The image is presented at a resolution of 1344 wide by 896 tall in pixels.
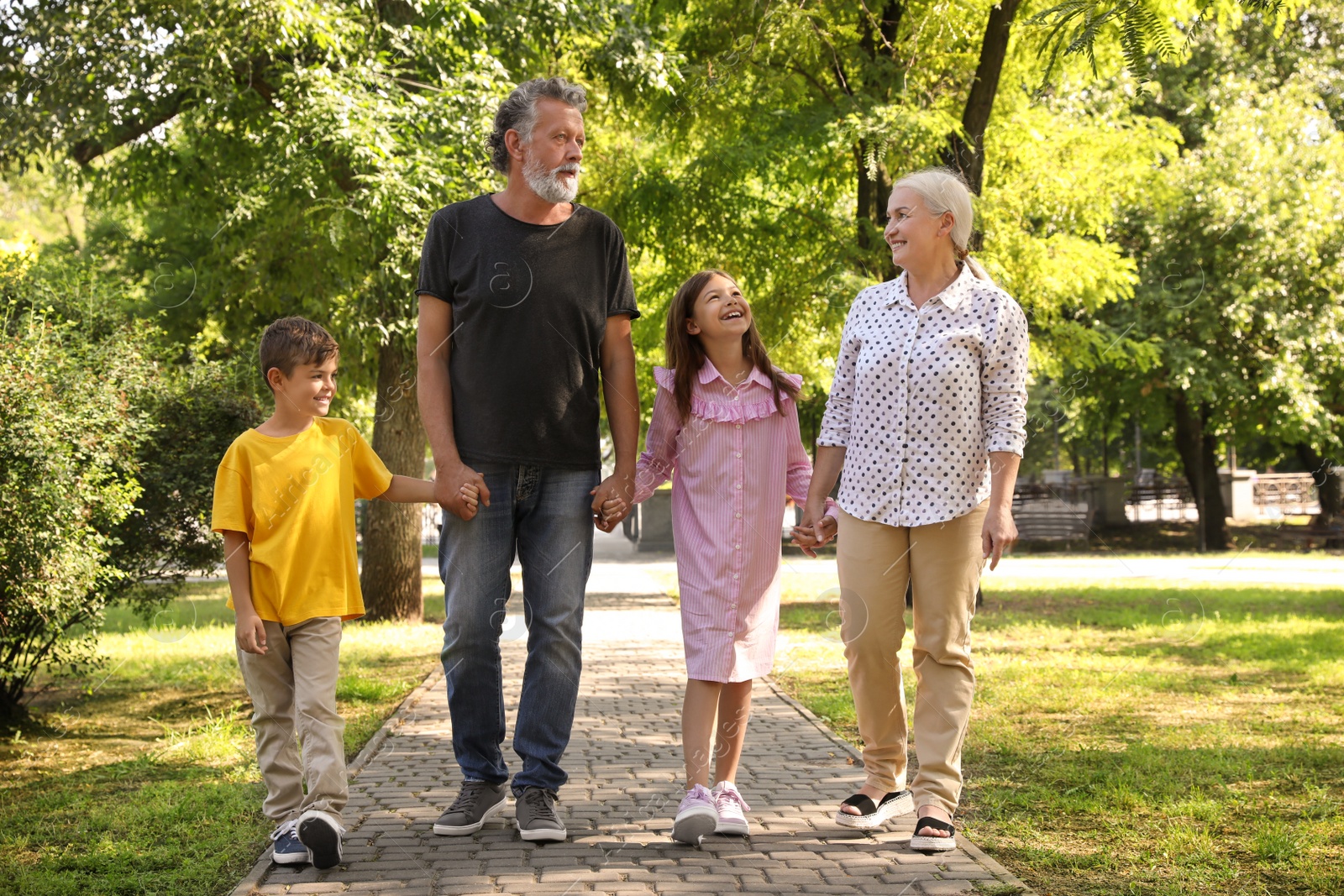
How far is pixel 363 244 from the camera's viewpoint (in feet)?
33.1

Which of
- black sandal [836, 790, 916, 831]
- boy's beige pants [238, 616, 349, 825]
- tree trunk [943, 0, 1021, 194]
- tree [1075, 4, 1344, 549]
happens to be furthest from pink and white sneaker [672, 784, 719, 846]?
tree [1075, 4, 1344, 549]

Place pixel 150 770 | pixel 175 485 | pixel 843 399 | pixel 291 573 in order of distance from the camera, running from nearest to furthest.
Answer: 1. pixel 291 573
2. pixel 843 399
3. pixel 150 770
4. pixel 175 485

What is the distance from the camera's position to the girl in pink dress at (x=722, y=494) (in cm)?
446

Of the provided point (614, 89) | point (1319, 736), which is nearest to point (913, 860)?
point (1319, 736)

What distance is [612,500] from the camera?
172 inches

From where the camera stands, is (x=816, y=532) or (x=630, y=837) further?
(x=816, y=532)

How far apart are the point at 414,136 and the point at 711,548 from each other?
6.65 m

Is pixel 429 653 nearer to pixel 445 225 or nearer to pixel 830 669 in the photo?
pixel 830 669

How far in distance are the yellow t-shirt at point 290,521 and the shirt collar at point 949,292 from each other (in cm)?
203

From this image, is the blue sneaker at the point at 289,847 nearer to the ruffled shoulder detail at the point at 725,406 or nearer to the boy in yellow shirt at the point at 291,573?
the boy in yellow shirt at the point at 291,573

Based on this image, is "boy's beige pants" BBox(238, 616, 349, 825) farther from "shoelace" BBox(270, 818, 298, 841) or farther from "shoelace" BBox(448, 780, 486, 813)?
"shoelace" BBox(448, 780, 486, 813)

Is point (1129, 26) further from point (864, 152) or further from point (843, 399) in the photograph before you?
point (864, 152)

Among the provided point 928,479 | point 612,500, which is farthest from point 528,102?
point 928,479

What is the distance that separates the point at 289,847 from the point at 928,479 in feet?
7.86
